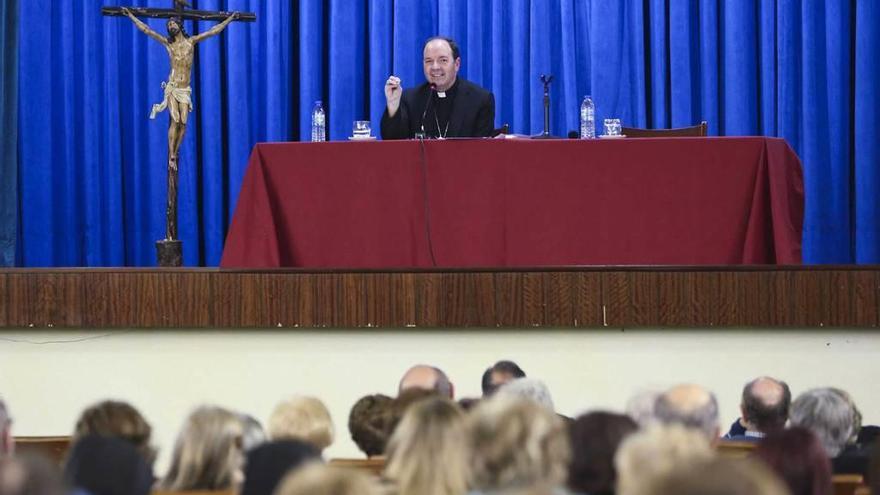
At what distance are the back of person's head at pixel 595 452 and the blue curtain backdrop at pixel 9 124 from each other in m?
5.86

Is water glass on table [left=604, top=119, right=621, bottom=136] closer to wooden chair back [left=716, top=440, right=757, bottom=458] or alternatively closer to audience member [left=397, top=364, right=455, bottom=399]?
audience member [left=397, top=364, right=455, bottom=399]

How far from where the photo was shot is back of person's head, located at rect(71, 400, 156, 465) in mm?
3270

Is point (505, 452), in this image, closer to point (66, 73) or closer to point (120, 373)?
point (120, 373)

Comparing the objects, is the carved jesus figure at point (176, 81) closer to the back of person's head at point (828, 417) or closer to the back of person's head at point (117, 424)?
the back of person's head at point (117, 424)

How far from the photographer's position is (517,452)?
2820 mm

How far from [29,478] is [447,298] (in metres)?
3.96

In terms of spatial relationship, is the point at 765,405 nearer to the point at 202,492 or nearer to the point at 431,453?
the point at 431,453

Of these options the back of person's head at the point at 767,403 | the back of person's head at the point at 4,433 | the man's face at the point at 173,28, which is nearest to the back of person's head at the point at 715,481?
the back of person's head at the point at 4,433

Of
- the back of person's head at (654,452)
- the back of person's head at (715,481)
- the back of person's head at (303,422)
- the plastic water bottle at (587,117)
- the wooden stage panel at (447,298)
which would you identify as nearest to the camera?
the back of person's head at (715,481)

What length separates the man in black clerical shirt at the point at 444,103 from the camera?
23.5 feet

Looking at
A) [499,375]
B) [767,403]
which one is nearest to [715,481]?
[767,403]

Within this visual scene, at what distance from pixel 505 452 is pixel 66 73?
6.14 metres

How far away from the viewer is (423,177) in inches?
244

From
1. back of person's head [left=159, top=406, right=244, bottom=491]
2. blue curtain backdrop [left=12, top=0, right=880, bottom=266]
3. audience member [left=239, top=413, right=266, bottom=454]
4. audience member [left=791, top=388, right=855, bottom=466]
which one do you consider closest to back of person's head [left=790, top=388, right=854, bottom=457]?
audience member [left=791, top=388, right=855, bottom=466]
